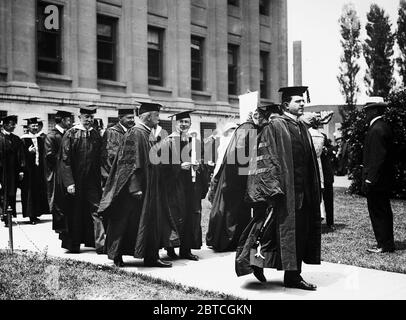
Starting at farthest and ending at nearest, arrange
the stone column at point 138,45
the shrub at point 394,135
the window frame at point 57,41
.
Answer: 1. the stone column at point 138,45
2. the window frame at point 57,41
3. the shrub at point 394,135

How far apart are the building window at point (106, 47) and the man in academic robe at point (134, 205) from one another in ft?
Result: 49.9

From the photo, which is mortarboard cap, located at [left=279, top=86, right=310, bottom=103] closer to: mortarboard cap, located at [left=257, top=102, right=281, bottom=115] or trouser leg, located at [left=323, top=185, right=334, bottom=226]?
mortarboard cap, located at [left=257, top=102, right=281, bottom=115]

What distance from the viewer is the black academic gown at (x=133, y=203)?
7.09 metres

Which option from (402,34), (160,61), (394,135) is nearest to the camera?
(402,34)

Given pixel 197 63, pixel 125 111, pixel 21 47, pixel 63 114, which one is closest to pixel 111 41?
pixel 21 47

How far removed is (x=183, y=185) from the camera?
7.81 meters

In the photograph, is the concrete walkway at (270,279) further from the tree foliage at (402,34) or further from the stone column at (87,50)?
A: the stone column at (87,50)

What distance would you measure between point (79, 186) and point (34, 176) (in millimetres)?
4568

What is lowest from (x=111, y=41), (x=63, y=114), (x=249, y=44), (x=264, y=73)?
(x=63, y=114)

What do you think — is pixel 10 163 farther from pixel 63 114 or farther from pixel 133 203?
Answer: pixel 133 203

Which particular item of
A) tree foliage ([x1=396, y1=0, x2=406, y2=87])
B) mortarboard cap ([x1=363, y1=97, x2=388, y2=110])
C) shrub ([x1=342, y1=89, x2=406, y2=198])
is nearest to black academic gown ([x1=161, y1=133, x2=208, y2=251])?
mortarboard cap ([x1=363, y1=97, x2=388, y2=110])

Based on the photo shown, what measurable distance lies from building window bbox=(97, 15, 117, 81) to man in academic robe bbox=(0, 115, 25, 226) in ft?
32.1

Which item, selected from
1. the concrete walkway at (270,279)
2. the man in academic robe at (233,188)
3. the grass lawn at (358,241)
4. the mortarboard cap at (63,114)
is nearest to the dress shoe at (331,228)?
the grass lawn at (358,241)

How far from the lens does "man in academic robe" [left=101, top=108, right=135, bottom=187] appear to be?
817 centimetres
